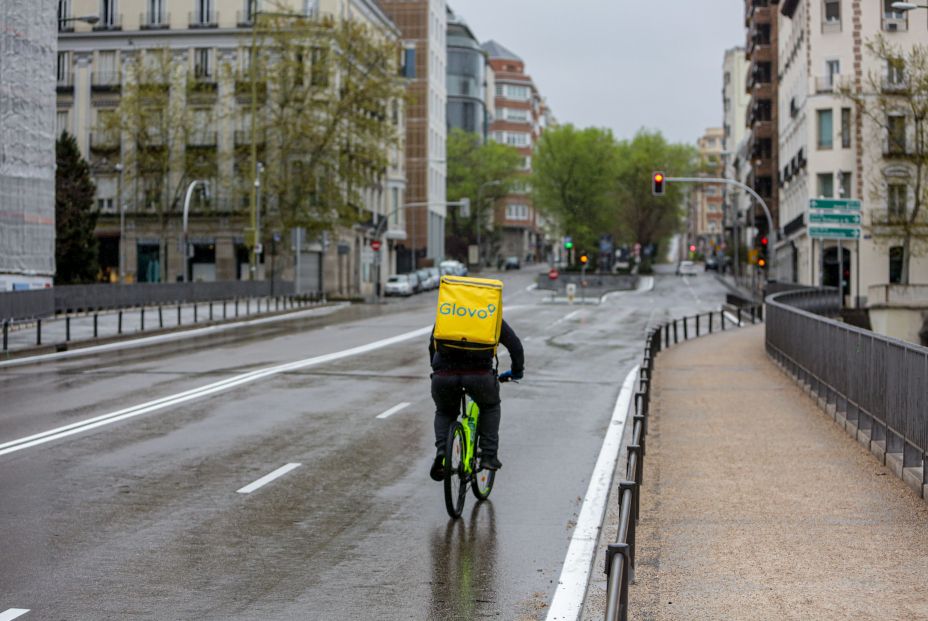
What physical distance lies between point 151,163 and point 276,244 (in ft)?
30.3

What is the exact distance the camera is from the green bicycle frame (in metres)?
10.0

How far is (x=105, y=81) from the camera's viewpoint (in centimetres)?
7819

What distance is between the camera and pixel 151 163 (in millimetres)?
72438

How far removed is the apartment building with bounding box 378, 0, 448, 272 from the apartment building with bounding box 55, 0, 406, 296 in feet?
92.2

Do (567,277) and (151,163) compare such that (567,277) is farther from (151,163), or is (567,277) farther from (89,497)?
(89,497)

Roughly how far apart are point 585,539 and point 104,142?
7075cm

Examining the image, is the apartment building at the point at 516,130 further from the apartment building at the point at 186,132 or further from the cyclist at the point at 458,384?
the cyclist at the point at 458,384

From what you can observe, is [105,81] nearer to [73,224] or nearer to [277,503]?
[73,224]

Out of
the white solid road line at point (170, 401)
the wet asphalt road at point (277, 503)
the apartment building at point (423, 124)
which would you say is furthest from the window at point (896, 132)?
the wet asphalt road at point (277, 503)

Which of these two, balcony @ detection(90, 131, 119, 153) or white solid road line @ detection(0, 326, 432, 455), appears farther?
balcony @ detection(90, 131, 119, 153)

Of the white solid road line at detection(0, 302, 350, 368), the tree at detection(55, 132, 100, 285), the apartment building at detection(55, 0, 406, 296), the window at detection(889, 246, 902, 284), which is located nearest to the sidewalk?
the white solid road line at detection(0, 302, 350, 368)

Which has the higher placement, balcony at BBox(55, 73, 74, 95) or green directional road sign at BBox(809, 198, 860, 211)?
balcony at BBox(55, 73, 74, 95)

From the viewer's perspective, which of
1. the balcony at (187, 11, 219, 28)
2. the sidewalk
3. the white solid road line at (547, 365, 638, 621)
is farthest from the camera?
the balcony at (187, 11, 219, 28)

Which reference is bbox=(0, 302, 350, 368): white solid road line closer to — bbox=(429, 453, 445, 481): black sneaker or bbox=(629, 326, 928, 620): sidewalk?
bbox=(629, 326, 928, 620): sidewalk
